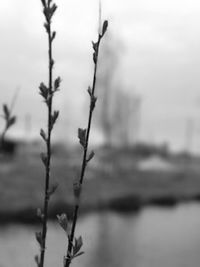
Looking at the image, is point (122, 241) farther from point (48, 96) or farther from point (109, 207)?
point (48, 96)

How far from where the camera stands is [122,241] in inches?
595

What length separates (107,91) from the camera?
2947 centimetres

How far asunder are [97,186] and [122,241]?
9840mm

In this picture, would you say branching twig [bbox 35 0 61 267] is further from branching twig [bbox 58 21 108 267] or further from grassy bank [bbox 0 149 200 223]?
grassy bank [bbox 0 149 200 223]

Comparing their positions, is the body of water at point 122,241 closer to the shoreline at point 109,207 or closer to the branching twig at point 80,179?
the shoreline at point 109,207

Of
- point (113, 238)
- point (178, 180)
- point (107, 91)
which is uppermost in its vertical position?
point (107, 91)

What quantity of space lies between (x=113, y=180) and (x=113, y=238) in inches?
444

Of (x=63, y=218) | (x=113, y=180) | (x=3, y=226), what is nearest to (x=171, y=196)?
(x=113, y=180)

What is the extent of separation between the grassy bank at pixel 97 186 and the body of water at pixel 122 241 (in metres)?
1.71

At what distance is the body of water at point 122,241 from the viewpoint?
12562 mm

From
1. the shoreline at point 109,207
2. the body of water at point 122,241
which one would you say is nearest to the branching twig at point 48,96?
the body of water at point 122,241

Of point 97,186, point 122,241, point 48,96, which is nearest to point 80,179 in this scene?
point 48,96

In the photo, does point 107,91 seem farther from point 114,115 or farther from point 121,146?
point 121,146

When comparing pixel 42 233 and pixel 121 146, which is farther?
pixel 121 146
